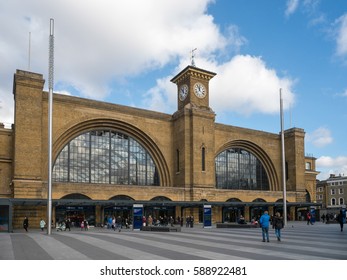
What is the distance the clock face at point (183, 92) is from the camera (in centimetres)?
5085

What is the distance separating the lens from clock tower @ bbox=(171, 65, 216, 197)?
45.9m

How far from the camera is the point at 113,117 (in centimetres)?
4412

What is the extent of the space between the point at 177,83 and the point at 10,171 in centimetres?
2511

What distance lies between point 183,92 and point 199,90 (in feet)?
7.27

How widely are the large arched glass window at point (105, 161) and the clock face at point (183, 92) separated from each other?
9519mm

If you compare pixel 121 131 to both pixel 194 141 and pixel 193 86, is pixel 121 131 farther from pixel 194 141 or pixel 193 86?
pixel 193 86

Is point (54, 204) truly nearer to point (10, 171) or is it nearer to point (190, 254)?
point (10, 171)

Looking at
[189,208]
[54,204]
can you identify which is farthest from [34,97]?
[189,208]

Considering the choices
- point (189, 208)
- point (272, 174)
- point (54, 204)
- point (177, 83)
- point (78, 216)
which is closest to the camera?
point (54, 204)

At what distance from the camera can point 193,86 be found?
165 feet

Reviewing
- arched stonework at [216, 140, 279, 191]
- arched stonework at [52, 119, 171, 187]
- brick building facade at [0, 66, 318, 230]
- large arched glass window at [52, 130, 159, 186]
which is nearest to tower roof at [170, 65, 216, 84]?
brick building facade at [0, 66, 318, 230]

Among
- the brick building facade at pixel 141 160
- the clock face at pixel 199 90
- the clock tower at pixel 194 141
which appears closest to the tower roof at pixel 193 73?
the clock tower at pixel 194 141

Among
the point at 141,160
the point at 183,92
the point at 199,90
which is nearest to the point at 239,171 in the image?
the point at 199,90

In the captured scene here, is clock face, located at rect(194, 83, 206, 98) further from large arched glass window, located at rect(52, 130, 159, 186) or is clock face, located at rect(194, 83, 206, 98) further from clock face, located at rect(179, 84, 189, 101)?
large arched glass window, located at rect(52, 130, 159, 186)
